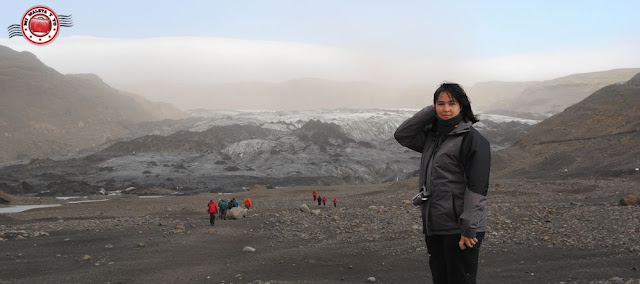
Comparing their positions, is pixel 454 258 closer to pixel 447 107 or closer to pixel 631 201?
pixel 447 107

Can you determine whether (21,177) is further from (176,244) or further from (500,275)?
(500,275)

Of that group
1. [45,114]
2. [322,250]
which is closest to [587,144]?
[322,250]

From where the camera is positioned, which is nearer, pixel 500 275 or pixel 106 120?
pixel 500 275

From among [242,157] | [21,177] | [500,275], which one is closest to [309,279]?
[500,275]

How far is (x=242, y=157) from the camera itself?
7294cm

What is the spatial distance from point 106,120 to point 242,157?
198 feet

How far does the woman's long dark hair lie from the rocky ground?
477 centimetres

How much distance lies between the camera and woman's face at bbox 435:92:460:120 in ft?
13.8

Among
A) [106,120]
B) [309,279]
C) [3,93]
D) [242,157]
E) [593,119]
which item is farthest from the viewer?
[106,120]

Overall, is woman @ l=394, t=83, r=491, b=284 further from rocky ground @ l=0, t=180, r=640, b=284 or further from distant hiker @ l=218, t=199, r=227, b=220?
distant hiker @ l=218, t=199, r=227, b=220

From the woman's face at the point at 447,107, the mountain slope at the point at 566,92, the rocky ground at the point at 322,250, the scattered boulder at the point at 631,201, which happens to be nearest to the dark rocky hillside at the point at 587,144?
the scattered boulder at the point at 631,201

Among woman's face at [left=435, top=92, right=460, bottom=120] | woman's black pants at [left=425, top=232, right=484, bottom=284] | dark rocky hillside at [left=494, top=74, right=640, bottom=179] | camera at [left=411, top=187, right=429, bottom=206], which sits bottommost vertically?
dark rocky hillside at [left=494, top=74, right=640, bottom=179]

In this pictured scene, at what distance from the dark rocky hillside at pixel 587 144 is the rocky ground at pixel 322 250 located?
1931 cm

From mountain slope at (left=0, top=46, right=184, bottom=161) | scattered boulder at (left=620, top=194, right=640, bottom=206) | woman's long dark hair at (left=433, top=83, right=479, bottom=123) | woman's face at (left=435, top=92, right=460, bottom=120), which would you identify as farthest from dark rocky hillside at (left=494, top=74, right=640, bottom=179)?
mountain slope at (left=0, top=46, right=184, bottom=161)
